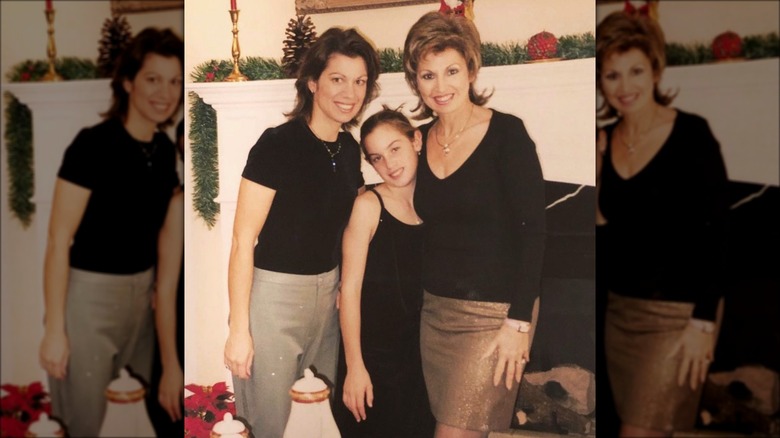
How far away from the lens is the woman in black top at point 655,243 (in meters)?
2.61

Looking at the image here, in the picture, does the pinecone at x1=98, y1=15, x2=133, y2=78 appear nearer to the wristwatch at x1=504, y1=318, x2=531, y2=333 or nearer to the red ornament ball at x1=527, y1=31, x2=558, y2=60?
the red ornament ball at x1=527, y1=31, x2=558, y2=60

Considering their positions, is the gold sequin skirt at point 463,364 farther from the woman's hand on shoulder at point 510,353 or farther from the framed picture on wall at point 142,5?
the framed picture on wall at point 142,5

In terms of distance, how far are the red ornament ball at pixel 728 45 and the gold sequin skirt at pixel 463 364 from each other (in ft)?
5.09

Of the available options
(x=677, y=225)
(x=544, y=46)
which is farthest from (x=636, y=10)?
(x=544, y=46)

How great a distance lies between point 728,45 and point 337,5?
1.59 metres

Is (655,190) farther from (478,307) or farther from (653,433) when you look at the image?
(478,307)

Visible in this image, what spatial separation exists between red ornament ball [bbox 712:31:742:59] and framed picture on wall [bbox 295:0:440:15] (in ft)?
4.91

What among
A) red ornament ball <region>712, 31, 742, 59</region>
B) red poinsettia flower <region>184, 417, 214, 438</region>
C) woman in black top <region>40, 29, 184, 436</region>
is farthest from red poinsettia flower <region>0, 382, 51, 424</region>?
red ornament ball <region>712, 31, 742, 59</region>

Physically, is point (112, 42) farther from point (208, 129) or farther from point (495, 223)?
point (495, 223)

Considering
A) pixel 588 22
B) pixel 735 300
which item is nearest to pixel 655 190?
pixel 735 300

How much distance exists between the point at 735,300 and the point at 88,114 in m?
2.27

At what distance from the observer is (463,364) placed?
1546mm

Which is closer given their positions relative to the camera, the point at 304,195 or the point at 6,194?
the point at 304,195

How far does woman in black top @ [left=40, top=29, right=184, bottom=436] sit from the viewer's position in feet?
9.23
